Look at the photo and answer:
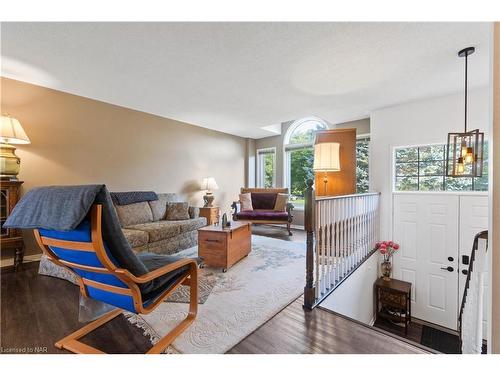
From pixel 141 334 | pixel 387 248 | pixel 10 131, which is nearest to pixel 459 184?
pixel 387 248

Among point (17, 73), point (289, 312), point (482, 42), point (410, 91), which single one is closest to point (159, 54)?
point (17, 73)

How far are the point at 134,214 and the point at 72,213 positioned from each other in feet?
8.65

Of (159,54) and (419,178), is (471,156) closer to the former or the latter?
(419,178)

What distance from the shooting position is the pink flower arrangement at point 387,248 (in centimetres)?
357

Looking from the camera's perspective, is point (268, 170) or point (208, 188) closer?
point (208, 188)

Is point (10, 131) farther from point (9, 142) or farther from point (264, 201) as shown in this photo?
point (264, 201)

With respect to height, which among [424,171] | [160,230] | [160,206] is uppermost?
[424,171]

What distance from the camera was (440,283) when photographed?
3.32 meters

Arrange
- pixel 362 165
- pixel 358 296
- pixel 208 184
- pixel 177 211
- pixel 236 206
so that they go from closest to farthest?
pixel 358 296, pixel 177 211, pixel 362 165, pixel 236 206, pixel 208 184

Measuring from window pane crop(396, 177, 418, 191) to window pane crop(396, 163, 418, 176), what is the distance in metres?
0.08

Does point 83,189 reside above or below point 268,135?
below

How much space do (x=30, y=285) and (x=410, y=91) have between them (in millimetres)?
5238

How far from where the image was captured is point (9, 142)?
9.07ft
